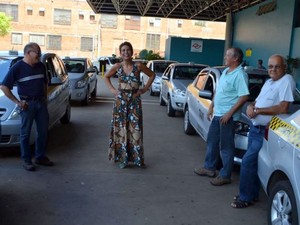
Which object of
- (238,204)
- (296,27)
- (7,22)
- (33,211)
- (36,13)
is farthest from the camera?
(36,13)

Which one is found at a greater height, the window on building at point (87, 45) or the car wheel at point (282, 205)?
the window on building at point (87, 45)

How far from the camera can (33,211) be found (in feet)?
14.4

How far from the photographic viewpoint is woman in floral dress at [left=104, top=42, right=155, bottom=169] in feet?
18.9

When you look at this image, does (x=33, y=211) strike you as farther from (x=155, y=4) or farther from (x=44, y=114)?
(x=155, y=4)

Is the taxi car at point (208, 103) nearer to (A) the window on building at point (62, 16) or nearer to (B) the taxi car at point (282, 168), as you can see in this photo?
(B) the taxi car at point (282, 168)

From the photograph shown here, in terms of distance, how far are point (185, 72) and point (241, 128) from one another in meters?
6.75

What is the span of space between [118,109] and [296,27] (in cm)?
1277

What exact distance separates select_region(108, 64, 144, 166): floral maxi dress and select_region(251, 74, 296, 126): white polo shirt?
6.59 feet

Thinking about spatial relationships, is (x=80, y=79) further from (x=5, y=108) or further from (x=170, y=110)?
(x=5, y=108)

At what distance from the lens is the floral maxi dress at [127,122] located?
5789 millimetres

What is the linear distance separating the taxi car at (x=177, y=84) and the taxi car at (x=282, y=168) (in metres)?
6.41

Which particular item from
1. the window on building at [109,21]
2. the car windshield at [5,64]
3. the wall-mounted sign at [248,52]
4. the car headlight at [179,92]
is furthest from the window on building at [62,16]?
the car windshield at [5,64]

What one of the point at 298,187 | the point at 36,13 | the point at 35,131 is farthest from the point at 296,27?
the point at 36,13

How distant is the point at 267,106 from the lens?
4242 millimetres
